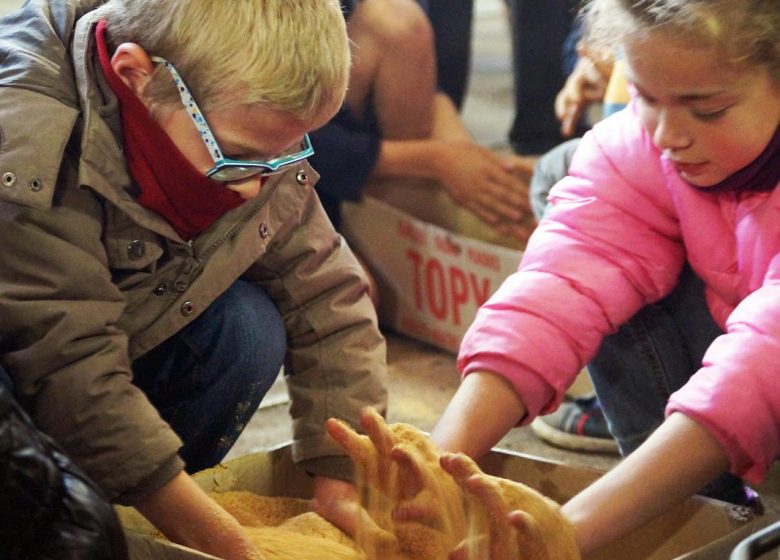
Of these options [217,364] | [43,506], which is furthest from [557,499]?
[43,506]

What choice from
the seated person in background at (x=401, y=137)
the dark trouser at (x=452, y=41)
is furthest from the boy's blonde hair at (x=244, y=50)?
the dark trouser at (x=452, y=41)

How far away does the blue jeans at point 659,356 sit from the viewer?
1454mm

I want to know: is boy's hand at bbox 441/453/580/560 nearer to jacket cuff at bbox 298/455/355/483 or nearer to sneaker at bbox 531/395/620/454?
jacket cuff at bbox 298/455/355/483

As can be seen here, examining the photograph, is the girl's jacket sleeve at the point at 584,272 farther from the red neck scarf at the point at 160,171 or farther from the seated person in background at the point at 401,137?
the seated person in background at the point at 401,137

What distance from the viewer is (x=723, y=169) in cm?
127

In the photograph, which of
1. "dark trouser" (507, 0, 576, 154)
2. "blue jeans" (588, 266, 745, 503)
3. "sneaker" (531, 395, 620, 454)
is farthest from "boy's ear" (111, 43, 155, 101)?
"dark trouser" (507, 0, 576, 154)

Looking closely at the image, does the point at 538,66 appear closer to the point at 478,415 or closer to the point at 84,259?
the point at 478,415

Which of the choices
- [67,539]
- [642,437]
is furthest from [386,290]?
[67,539]

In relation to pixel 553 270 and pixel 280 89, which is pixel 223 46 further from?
pixel 553 270

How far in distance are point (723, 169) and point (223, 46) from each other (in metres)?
0.56

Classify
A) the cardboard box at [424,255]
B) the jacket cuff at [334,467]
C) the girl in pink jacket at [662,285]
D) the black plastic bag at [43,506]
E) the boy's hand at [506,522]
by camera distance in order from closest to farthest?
the black plastic bag at [43,506], the boy's hand at [506,522], the girl in pink jacket at [662,285], the jacket cuff at [334,467], the cardboard box at [424,255]

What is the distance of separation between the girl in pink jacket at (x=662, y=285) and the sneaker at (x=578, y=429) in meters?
0.33

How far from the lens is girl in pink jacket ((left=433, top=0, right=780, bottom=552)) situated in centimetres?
116

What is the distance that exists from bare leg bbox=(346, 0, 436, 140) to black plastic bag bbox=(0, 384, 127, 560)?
4.68 ft
